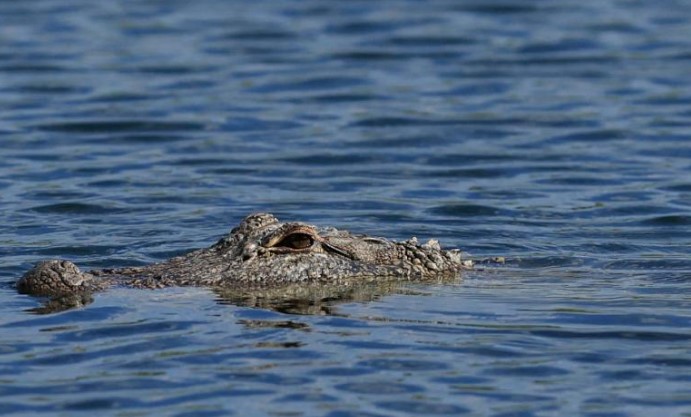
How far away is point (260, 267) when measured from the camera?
13797mm

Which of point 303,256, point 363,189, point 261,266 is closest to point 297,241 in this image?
point 303,256

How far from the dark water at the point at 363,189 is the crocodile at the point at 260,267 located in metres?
0.29

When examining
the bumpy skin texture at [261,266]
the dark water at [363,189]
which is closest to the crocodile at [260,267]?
the bumpy skin texture at [261,266]

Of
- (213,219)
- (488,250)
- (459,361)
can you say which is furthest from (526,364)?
(213,219)

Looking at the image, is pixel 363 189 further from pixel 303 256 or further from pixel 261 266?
pixel 261 266

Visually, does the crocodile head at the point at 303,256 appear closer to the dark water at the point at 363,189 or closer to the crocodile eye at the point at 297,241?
the crocodile eye at the point at 297,241

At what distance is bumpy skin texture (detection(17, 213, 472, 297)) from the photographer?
13391 mm

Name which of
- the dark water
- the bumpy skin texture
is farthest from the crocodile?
the dark water

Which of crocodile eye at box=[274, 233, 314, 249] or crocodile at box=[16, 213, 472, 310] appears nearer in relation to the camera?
crocodile at box=[16, 213, 472, 310]

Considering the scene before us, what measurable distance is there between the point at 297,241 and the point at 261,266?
1.21 feet

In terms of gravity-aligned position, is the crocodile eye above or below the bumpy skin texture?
above

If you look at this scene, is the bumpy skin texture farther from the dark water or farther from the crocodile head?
the dark water

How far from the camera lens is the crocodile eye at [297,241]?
13.8 metres

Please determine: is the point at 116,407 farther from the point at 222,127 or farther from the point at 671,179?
→ the point at 222,127
